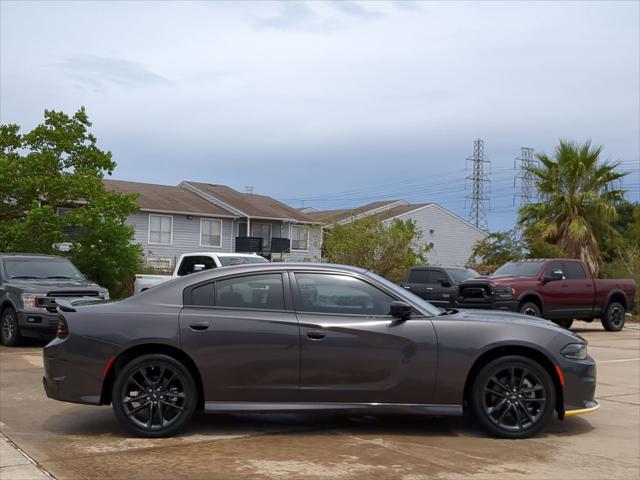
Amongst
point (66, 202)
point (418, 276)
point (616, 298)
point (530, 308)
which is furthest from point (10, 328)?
point (616, 298)

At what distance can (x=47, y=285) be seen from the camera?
47.2 feet

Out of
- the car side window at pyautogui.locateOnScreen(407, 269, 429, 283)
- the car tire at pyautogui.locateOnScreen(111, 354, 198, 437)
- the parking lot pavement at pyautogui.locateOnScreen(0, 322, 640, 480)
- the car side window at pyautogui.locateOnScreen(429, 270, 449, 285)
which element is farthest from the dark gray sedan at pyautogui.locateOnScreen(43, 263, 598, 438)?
the car side window at pyautogui.locateOnScreen(407, 269, 429, 283)

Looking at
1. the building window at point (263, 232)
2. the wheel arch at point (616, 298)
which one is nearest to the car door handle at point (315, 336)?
the wheel arch at point (616, 298)

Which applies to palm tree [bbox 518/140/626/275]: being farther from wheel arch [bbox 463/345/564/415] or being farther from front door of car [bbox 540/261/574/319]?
wheel arch [bbox 463/345/564/415]

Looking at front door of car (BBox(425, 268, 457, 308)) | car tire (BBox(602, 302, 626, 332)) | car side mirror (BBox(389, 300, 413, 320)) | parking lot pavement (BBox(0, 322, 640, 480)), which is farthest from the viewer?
front door of car (BBox(425, 268, 457, 308))

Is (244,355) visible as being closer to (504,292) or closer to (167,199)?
(504,292)

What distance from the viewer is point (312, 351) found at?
6863 millimetres

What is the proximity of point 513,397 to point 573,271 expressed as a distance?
13.5 metres

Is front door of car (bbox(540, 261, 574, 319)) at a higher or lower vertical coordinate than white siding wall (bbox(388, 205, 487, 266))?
lower

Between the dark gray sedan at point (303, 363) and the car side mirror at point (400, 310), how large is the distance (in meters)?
0.01

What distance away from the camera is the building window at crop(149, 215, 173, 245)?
38656 mm

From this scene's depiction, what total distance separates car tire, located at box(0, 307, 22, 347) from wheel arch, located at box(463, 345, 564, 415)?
9.72 metres

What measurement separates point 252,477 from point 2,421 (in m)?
3.24

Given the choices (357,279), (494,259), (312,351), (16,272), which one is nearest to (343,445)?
(312,351)
